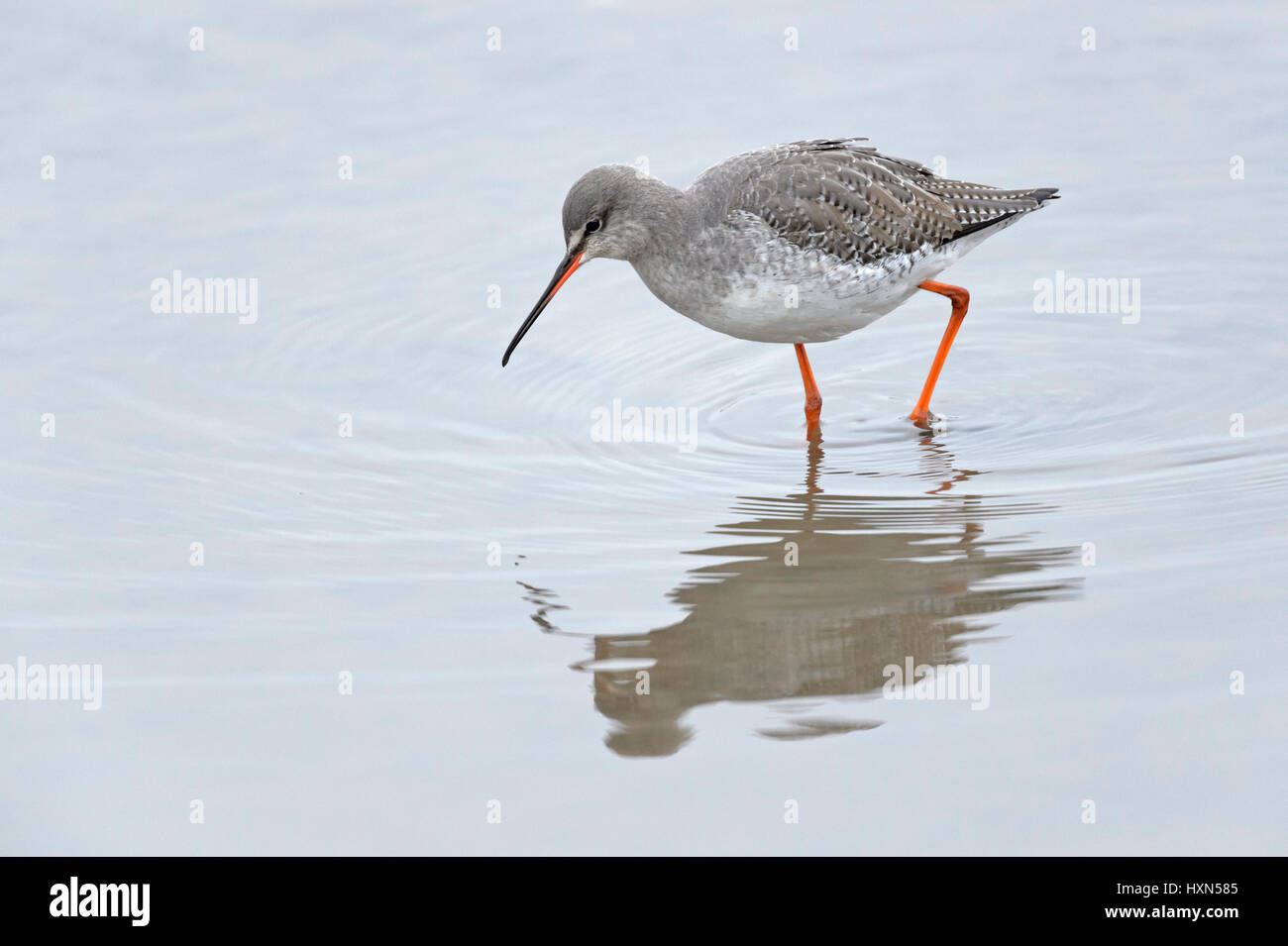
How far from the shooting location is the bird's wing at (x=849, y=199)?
10.4 metres

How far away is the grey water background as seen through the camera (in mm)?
6844

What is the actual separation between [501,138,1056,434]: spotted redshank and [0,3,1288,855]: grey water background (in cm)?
86

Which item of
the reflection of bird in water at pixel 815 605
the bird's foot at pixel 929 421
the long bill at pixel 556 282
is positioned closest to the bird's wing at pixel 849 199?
the long bill at pixel 556 282

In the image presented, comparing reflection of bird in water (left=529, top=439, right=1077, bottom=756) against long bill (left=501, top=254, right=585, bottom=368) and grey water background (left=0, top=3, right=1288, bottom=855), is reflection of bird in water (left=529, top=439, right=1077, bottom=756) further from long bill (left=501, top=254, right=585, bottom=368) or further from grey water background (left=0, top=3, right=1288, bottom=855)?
long bill (left=501, top=254, right=585, bottom=368)

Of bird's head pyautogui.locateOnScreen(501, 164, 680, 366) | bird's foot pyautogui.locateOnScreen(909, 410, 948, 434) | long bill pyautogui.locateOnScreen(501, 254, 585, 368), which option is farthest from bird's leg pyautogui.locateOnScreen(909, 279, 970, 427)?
long bill pyautogui.locateOnScreen(501, 254, 585, 368)

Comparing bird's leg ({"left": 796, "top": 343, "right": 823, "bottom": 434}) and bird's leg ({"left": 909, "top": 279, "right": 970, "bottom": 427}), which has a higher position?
bird's leg ({"left": 909, "top": 279, "right": 970, "bottom": 427})

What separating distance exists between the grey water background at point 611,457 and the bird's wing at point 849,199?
46.5 inches

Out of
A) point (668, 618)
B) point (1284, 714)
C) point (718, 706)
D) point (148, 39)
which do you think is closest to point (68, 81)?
point (148, 39)

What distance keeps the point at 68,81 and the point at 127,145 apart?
1.13 m

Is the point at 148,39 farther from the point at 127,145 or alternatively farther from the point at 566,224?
the point at 566,224

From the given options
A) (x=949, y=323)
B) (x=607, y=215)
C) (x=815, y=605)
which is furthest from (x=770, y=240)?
(x=815, y=605)

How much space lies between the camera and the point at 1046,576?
27.5 feet

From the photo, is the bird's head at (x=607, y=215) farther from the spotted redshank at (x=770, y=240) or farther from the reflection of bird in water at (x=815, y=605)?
the reflection of bird in water at (x=815, y=605)

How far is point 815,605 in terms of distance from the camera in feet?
26.9
